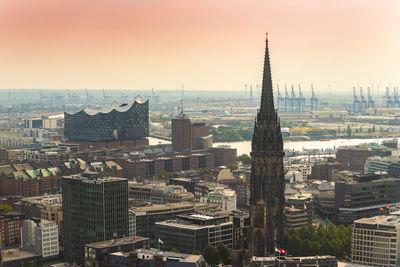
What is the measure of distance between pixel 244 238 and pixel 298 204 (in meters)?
16.2

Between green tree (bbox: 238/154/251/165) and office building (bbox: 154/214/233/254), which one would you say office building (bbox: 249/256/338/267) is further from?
green tree (bbox: 238/154/251/165)

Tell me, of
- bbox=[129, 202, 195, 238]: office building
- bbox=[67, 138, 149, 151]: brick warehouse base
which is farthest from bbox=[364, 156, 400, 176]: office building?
bbox=[67, 138, 149, 151]: brick warehouse base

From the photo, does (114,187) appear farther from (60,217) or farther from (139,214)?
(60,217)

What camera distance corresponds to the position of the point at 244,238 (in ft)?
231

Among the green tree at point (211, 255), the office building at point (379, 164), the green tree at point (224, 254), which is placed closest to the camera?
the green tree at point (211, 255)

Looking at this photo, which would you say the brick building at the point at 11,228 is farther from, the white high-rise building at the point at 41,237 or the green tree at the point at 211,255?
the green tree at the point at 211,255

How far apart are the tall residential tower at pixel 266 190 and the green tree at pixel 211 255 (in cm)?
301

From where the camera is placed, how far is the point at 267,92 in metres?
71.6

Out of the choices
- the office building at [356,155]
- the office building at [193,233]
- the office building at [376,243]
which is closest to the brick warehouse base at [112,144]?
the office building at [356,155]

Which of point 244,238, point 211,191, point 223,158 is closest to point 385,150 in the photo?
point 223,158

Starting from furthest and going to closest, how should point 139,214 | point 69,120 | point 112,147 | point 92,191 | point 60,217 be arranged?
1. point 69,120
2. point 112,147
3. point 60,217
4. point 139,214
5. point 92,191

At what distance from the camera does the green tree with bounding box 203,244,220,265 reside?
219 feet

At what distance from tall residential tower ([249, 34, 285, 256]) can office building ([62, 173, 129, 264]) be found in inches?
442

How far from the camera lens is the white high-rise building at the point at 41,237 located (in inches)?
3004
